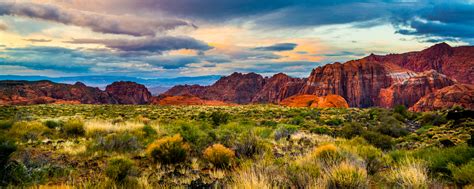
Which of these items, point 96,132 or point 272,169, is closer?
point 272,169

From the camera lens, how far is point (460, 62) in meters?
192

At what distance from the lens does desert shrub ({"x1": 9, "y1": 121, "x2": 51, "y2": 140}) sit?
12070 millimetres

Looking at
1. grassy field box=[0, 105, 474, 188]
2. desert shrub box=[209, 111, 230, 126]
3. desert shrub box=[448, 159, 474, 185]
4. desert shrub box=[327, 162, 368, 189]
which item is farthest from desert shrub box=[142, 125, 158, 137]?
desert shrub box=[448, 159, 474, 185]

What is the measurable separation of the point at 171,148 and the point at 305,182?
4.85 meters

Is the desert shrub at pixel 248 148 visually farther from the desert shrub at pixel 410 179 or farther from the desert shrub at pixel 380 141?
the desert shrub at pixel 380 141

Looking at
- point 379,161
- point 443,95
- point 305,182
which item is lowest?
point 443,95

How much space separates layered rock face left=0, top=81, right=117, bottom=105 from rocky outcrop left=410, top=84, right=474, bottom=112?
397 ft

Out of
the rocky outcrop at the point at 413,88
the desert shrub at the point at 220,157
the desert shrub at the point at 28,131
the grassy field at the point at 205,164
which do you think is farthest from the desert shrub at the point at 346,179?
the rocky outcrop at the point at 413,88

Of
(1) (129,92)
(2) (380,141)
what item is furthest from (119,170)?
(1) (129,92)

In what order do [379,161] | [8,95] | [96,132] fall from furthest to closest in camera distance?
[8,95] → [96,132] → [379,161]

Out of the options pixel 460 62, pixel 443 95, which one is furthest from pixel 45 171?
pixel 460 62

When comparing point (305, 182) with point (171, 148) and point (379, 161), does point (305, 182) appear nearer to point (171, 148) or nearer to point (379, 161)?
point (379, 161)

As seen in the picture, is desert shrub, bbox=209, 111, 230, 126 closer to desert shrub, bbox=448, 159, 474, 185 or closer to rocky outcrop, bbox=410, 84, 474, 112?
desert shrub, bbox=448, 159, 474, 185

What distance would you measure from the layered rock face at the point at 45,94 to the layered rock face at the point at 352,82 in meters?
103
